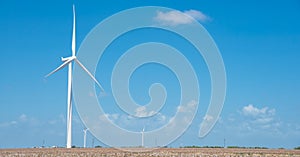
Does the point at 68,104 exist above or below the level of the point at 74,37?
below

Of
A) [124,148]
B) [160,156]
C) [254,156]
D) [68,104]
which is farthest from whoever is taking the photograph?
[124,148]

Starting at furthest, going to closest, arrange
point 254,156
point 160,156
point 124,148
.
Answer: point 124,148 < point 254,156 < point 160,156

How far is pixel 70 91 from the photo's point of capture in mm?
114750

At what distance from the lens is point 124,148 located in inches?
4843

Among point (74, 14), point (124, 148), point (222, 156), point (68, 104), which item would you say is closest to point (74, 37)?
point (74, 14)

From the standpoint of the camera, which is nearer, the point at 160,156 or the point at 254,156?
the point at 160,156

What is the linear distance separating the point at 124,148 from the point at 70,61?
21764mm

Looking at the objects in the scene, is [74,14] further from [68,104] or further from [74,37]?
[68,104]

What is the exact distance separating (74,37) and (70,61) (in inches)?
196

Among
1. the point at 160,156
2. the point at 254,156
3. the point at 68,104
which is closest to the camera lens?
the point at 160,156

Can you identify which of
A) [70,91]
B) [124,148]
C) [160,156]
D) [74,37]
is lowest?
[160,156]

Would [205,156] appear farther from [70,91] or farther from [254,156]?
[70,91]

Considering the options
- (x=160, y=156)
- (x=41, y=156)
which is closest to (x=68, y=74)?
(x=41, y=156)

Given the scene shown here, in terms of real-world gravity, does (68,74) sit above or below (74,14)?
below
